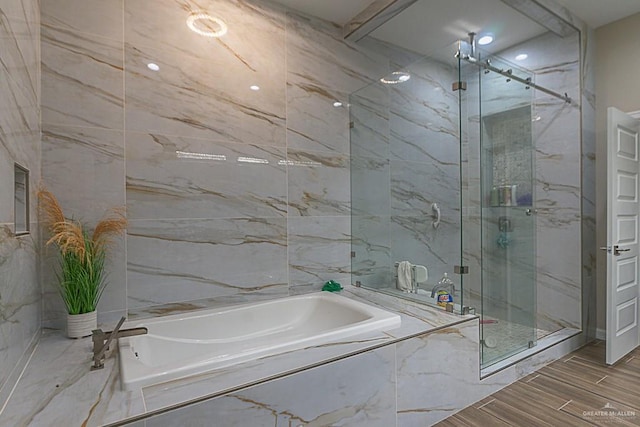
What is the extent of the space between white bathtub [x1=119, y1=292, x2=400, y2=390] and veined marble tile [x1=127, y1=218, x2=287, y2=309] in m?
0.16

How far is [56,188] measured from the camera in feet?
6.29

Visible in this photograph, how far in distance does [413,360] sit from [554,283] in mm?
2050

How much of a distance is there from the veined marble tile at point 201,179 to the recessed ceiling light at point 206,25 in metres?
0.74

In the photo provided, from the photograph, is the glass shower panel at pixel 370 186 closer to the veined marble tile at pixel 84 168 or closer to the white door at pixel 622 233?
the white door at pixel 622 233

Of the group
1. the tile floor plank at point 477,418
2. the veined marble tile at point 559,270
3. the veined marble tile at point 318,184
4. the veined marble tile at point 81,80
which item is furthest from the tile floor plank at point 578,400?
the veined marble tile at point 81,80

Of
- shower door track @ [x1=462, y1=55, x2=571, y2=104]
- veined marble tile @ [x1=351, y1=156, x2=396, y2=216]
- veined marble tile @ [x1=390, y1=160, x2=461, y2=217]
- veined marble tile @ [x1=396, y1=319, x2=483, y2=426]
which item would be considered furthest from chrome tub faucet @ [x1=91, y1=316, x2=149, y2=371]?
shower door track @ [x1=462, y1=55, x2=571, y2=104]

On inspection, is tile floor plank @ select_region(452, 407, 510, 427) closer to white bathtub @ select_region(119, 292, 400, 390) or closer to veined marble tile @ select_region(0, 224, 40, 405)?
white bathtub @ select_region(119, 292, 400, 390)

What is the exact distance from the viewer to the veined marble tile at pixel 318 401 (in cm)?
124

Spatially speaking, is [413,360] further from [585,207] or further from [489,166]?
[585,207]

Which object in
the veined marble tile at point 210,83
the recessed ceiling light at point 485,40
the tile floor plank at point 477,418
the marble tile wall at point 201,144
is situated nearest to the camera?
the tile floor plank at point 477,418

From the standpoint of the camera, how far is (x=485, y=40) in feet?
10.0

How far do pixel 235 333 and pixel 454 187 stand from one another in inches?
71.2

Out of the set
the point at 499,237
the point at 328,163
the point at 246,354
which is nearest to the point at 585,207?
the point at 499,237

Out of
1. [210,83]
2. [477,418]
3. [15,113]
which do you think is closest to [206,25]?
[210,83]
